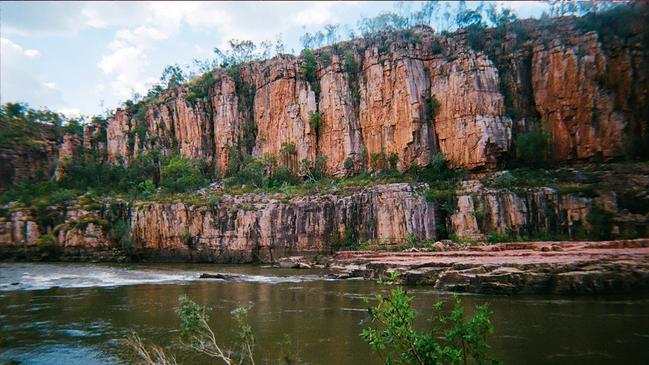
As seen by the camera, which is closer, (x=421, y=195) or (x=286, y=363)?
(x=286, y=363)

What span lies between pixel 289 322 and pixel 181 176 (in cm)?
6011

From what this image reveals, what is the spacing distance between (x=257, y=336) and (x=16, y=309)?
14.8 metres

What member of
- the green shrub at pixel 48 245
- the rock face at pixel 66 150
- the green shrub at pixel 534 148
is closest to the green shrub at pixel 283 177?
the green shrub at pixel 48 245

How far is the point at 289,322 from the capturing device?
17844 millimetres

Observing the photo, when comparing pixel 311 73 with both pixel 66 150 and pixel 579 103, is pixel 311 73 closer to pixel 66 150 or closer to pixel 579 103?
pixel 579 103

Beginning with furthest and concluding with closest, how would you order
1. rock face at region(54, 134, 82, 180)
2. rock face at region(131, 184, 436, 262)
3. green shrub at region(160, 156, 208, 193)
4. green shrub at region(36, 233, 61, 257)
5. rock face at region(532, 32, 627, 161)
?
rock face at region(54, 134, 82, 180)
green shrub at region(160, 156, 208, 193)
rock face at region(532, 32, 627, 161)
green shrub at region(36, 233, 61, 257)
rock face at region(131, 184, 436, 262)

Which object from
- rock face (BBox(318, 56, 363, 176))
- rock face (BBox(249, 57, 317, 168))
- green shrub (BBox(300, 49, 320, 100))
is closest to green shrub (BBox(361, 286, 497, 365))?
rock face (BBox(318, 56, 363, 176))

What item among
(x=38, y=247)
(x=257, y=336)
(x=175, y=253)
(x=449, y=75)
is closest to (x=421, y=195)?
(x=449, y=75)

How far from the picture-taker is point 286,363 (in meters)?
12.2

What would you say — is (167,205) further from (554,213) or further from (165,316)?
(554,213)

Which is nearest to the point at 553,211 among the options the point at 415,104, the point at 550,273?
the point at 550,273

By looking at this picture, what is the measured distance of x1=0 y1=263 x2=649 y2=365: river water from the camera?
13.2 metres

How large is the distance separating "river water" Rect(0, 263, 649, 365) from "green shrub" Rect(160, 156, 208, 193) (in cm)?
4016

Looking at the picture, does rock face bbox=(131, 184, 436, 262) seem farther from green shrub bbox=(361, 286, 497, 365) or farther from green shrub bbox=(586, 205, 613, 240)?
green shrub bbox=(361, 286, 497, 365)
